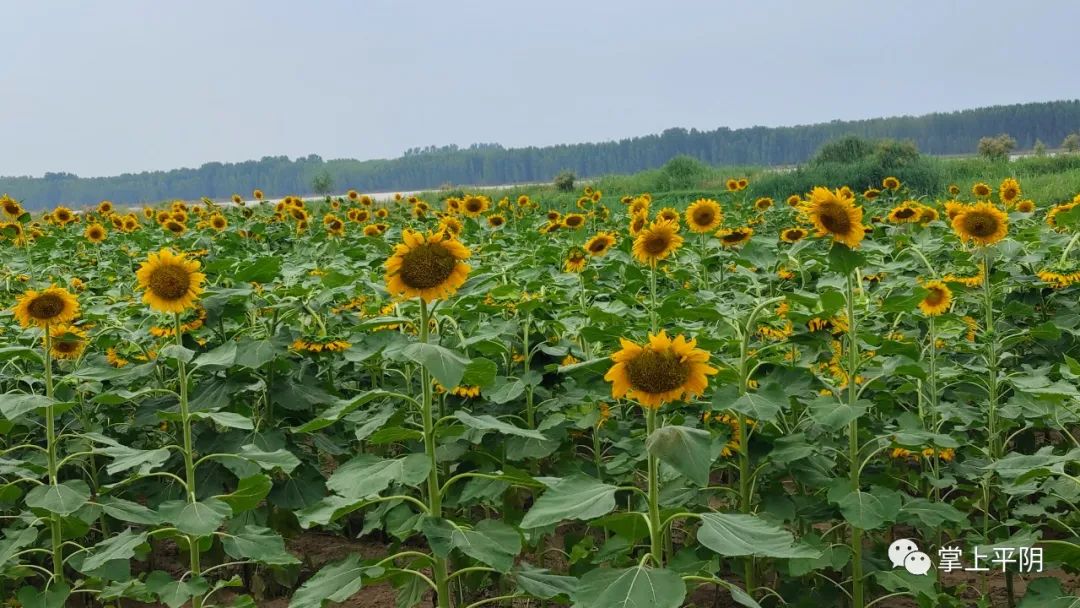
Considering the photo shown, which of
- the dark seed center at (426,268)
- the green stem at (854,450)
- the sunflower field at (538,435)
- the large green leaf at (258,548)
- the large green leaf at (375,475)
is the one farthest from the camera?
the green stem at (854,450)

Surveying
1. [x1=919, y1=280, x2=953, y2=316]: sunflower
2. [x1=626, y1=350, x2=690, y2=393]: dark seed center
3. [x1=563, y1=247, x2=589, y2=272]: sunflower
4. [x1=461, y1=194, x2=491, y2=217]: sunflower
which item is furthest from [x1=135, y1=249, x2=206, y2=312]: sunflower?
→ [x1=461, y1=194, x2=491, y2=217]: sunflower

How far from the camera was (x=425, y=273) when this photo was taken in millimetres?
2574

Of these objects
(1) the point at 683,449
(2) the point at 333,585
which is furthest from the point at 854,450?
(2) the point at 333,585

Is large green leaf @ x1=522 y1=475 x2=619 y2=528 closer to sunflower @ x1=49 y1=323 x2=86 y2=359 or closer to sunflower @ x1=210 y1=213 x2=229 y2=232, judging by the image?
sunflower @ x1=49 y1=323 x2=86 y2=359

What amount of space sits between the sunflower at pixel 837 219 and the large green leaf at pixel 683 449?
1.13 m

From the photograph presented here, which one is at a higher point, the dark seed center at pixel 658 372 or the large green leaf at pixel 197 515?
the dark seed center at pixel 658 372

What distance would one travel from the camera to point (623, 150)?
2473 inches

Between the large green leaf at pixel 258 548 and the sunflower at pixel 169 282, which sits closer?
the large green leaf at pixel 258 548

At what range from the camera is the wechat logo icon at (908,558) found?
3.16 m

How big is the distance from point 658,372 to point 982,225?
7.38ft

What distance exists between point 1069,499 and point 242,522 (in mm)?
2747

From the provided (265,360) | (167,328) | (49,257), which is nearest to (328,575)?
(265,360)

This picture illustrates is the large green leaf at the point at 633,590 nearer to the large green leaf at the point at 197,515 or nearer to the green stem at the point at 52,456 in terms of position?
the large green leaf at the point at 197,515

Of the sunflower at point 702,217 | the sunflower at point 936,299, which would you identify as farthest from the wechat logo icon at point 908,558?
the sunflower at point 702,217
